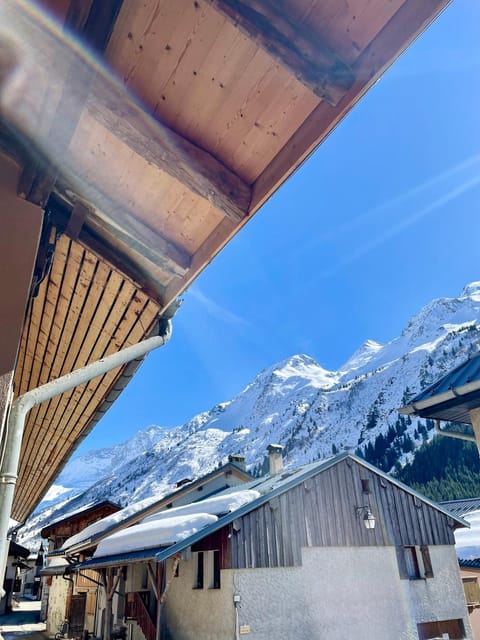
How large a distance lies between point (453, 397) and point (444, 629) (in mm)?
10348

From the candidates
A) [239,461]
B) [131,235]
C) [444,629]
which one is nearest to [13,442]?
[131,235]

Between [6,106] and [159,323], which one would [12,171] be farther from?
[159,323]

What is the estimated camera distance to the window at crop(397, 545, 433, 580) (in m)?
10.8

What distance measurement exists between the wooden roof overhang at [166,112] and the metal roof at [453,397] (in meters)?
2.48

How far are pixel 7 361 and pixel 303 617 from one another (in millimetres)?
9490

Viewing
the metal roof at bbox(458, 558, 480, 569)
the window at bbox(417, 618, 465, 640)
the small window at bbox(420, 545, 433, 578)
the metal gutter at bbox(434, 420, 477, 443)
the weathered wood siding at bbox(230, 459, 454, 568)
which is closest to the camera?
the metal gutter at bbox(434, 420, 477, 443)

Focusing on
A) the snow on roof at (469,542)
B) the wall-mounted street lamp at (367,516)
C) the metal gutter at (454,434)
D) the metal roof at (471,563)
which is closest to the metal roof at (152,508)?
the wall-mounted street lamp at (367,516)

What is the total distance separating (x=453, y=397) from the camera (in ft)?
12.2

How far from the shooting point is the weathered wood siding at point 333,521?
927cm

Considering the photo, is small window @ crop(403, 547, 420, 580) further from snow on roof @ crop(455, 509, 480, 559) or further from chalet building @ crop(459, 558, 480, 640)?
snow on roof @ crop(455, 509, 480, 559)

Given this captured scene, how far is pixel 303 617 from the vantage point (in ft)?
29.3

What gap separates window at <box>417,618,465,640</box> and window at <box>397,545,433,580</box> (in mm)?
995

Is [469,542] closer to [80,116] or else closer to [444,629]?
[444,629]

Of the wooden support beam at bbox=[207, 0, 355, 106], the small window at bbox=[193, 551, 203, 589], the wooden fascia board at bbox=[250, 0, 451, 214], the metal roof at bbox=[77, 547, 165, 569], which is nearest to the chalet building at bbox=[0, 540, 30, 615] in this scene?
the metal roof at bbox=[77, 547, 165, 569]
